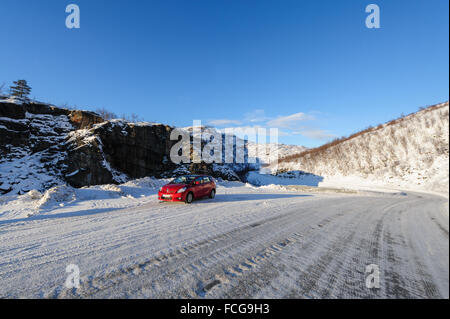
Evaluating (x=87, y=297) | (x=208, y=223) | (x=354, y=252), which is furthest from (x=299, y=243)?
(x=87, y=297)

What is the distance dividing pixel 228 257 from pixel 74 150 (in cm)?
3557

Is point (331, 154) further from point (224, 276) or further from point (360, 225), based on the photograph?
point (224, 276)

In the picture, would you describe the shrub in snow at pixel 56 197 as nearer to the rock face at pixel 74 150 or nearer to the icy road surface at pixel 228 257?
Result: the icy road surface at pixel 228 257

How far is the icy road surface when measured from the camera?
2059mm

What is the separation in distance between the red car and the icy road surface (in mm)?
2943

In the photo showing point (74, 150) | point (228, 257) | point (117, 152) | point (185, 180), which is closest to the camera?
point (228, 257)

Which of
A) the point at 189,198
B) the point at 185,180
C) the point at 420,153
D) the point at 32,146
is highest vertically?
the point at 32,146

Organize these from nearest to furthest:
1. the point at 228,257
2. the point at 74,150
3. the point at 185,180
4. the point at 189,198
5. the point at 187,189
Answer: the point at 228,257
the point at 187,189
the point at 189,198
the point at 185,180
the point at 74,150

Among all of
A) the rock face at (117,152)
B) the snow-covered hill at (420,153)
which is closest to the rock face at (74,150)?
the rock face at (117,152)

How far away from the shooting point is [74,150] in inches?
1170

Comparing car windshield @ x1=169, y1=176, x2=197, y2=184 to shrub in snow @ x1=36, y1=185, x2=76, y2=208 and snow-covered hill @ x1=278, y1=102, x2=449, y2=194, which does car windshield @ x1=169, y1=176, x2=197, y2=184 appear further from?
snow-covered hill @ x1=278, y1=102, x2=449, y2=194

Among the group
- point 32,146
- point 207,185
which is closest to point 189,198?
point 207,185

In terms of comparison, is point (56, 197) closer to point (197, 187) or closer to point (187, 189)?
point (187, 189)
